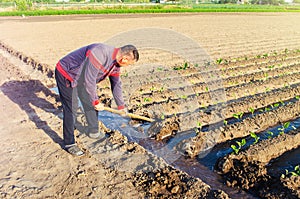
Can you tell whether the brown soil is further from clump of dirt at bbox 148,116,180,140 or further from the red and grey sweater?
the red and grey sweater

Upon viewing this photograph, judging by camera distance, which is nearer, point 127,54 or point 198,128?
point 127,54

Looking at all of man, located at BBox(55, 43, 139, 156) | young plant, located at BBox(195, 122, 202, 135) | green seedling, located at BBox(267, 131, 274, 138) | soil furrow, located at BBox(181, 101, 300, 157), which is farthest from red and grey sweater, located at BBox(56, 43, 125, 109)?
green seedling, located at BBox(267, 131, 274, 138)

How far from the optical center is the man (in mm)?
4188

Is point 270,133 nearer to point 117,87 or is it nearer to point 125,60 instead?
point 117,87

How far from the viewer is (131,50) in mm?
4102

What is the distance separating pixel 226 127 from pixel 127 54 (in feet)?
8.63

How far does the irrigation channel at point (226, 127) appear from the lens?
171 inches

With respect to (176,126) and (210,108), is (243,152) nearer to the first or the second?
(176,126)

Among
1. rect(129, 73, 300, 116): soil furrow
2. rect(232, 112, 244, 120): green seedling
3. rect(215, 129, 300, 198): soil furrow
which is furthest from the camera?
rect(129, 73, 300, 116): soil furrow

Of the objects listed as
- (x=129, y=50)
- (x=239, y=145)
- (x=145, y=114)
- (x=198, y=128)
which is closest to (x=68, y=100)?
(x=129, y=50)

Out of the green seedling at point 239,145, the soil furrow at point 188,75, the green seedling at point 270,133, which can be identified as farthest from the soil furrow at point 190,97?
the green seedling at point 239,145

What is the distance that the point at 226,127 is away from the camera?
5727 mm

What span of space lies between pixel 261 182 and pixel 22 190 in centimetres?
318

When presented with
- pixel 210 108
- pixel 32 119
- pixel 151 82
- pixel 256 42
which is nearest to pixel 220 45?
pixel 256 42
